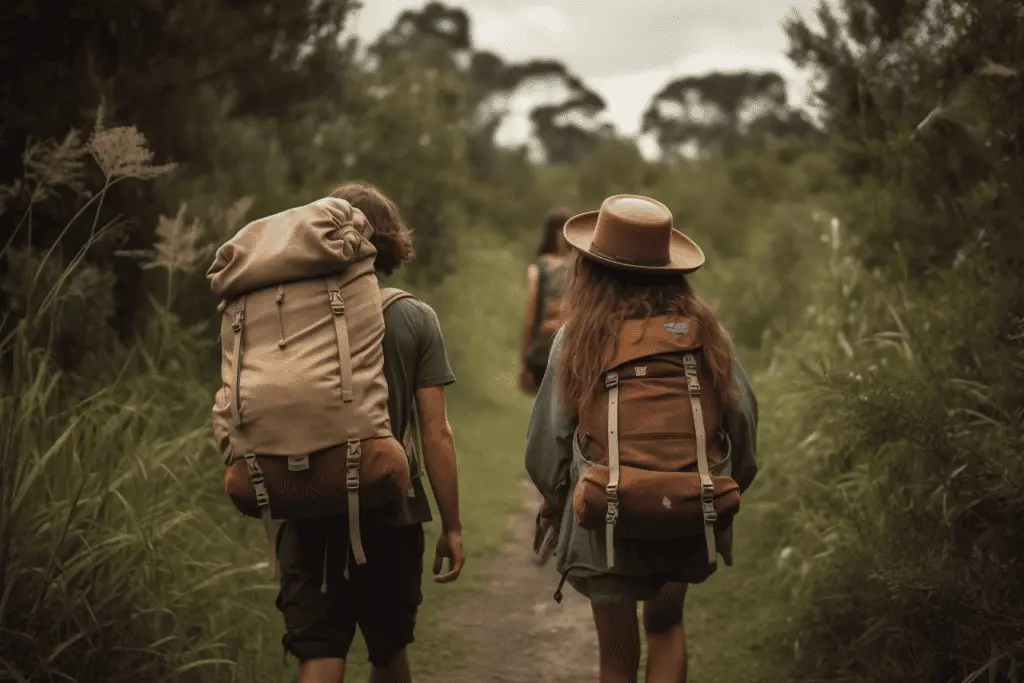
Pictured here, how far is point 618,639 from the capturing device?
317 centimetres

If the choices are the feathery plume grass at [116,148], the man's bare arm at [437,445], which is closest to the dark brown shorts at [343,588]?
the man's bare arm at [437,445]

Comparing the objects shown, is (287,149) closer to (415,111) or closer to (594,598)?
(415,111)

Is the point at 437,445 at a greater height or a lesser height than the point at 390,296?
lesser

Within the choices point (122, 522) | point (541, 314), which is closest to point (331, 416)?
point (122, 522)

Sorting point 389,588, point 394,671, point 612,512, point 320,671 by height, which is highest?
point 612,512

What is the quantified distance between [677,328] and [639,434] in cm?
33

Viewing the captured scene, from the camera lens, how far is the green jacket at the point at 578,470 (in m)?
3.08

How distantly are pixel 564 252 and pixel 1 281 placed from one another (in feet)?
10.2

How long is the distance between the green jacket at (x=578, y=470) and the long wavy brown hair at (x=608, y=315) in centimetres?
7

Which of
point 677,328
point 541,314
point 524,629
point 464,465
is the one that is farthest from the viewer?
A: point 464,465

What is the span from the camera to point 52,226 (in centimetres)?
521

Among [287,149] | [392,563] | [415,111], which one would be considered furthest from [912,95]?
[415,111]

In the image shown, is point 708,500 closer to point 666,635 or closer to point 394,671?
point 666,635

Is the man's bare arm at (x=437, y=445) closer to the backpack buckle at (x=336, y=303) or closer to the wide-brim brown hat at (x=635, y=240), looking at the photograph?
the backpack buckle at (x=336, y=303)
